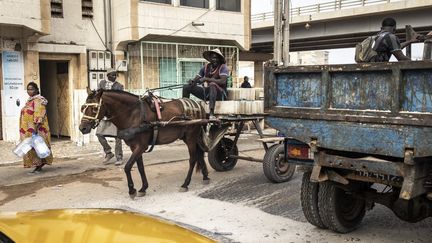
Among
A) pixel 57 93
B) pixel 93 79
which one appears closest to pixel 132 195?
pixel 93 79

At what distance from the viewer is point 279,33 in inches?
403

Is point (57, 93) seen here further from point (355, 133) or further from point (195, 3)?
point (355, 133)

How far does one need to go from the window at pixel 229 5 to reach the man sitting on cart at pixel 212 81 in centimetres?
929

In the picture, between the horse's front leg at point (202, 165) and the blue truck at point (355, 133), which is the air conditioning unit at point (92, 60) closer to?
the horse's front leg at point (202, 165)

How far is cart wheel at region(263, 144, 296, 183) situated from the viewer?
7508 millimetres

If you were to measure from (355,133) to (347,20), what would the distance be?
2621 cm

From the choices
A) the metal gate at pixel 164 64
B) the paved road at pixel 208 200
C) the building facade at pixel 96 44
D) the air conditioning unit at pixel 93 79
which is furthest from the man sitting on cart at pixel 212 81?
the metal gate at pixel 164 64

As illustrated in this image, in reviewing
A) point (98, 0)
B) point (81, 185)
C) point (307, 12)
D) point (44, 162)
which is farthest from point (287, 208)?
point (307, 12)

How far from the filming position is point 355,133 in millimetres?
4289

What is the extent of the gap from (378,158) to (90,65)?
37.6 feet

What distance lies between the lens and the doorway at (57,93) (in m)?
14.4

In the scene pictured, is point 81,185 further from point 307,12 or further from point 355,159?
point 307,12

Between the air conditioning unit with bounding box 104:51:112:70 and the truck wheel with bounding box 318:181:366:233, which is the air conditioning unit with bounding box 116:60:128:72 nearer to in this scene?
the air conditioning unit with bounding box 104:51:112:70

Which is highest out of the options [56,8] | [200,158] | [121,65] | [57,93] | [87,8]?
[87,8]
